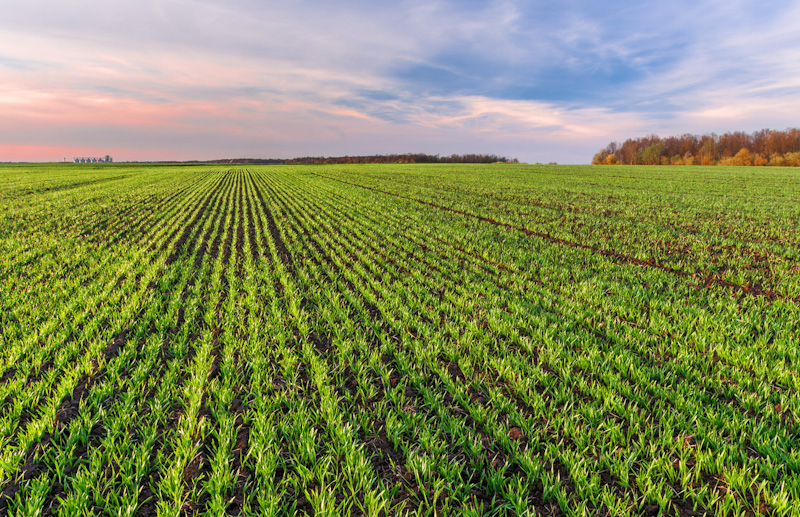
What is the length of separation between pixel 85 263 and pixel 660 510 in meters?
14.1

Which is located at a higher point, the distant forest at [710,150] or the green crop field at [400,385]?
the distant forest at [710,150]

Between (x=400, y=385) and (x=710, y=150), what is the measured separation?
154360 millimetres

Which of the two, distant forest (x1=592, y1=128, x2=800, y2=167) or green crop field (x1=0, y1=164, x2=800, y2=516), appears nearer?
green crop field (x1=0, y1=164, x2=800, y2=516)

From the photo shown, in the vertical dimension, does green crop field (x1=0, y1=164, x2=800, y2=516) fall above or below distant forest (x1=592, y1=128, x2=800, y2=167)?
below

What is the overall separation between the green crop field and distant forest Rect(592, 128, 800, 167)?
12491cm

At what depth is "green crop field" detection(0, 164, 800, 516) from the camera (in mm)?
3209

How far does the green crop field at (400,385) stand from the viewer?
3209 millimetres

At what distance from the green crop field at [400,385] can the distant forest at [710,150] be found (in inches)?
4918

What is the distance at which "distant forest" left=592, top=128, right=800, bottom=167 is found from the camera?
101 m

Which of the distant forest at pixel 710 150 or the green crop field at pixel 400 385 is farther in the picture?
the distant forest at pixel 710 150

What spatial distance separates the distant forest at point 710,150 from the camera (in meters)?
101

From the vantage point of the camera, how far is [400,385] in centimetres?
470

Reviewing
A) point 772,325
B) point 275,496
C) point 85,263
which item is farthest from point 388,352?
point 85,263

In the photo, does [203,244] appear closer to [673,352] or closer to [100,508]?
A: [100,508]
